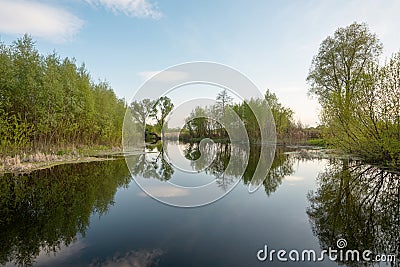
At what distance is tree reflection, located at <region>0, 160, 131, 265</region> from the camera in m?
3.84

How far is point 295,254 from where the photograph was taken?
369 centimetres

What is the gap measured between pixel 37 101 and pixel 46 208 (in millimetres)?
9531

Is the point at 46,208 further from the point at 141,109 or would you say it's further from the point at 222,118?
the point at 222,118

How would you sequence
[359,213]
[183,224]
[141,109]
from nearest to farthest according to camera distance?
[183,224]
[359,213]
[141,109]

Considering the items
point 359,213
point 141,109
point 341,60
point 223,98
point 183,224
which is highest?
point 341,60

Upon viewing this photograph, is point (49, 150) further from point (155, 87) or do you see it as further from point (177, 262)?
point (177, 262)

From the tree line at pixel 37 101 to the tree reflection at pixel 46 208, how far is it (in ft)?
12.8

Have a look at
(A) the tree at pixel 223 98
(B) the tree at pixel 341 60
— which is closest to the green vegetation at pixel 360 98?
(B) the tree at pixel 341 60

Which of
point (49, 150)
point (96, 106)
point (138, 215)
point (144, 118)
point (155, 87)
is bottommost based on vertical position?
point (138, 215)

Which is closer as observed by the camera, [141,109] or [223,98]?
[141,109]

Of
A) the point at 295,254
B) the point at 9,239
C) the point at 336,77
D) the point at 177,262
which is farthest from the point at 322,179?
the point at 336,77

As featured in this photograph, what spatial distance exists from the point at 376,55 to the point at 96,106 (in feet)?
74.2

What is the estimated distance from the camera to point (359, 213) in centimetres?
527

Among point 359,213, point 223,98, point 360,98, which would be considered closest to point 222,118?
point 223,98
